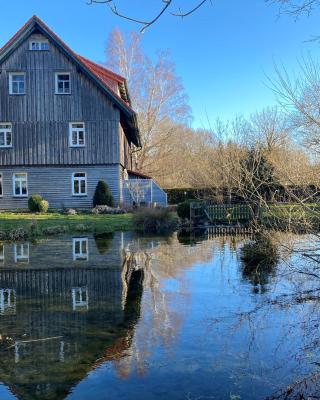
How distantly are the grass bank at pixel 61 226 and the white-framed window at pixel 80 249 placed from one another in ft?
8.04

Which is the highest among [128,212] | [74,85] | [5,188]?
[74,85]

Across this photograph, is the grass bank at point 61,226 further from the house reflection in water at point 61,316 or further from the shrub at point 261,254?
the shrub at point 261,254

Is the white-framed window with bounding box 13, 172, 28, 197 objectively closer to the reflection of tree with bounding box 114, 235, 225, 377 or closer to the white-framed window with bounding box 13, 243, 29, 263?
the white-framed window with bounding box 13, 243, 29, 263

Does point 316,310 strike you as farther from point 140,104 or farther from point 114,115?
point 140,104

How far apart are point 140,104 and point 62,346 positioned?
41.6 metres

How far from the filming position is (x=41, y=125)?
2761 centimetres

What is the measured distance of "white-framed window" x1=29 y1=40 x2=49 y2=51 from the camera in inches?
1068

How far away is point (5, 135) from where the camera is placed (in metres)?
27.9

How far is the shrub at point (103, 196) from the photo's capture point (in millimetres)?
27078

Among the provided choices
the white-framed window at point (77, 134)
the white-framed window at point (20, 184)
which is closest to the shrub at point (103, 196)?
the white-framed window at point (77, 134)

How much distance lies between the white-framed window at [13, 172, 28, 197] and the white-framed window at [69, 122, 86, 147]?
3915mm

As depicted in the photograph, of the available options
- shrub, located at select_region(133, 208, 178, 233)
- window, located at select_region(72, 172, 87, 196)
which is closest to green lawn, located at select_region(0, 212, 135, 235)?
shrub, located at select_region(133, 208, 178, 233)

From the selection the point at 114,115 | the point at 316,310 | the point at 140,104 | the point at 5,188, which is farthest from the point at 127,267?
the point at 140,104

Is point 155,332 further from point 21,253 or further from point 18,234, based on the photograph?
point 18,234
